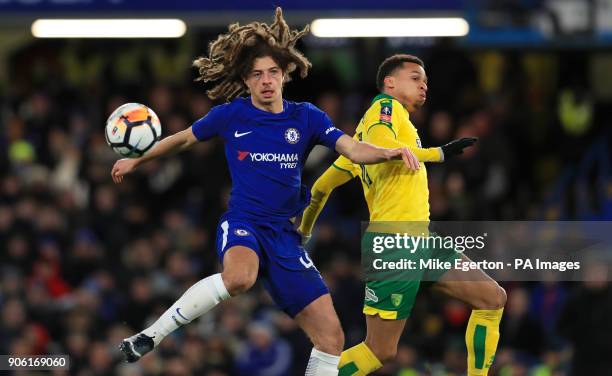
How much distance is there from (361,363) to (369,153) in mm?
1453

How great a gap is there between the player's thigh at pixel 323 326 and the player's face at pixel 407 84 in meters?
1.50

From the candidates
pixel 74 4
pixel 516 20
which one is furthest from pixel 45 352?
pixel 516 20

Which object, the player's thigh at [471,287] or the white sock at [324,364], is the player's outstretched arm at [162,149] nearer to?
the white sock at [324,364]

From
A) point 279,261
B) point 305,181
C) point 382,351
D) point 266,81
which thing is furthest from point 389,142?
point 305,181

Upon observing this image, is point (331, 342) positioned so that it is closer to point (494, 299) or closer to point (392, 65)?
point (494, 299)

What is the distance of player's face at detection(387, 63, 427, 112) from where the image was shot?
9.27 m

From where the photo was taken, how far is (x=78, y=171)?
17.8 m

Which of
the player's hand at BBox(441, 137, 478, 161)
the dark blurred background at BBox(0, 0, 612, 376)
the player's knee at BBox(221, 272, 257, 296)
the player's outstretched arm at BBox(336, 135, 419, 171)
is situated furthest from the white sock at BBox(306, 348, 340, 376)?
the dark blurred background at BBox(0, 0, 612, 376)

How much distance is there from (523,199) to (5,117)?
7287 mm

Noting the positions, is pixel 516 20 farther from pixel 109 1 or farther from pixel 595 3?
pixel 109 1

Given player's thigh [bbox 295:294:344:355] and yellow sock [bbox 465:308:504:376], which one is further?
yellow sock [bbox 465:308:504:376]

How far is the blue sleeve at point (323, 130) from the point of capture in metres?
8.99

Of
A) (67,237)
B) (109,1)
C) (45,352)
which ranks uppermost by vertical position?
(109,1)

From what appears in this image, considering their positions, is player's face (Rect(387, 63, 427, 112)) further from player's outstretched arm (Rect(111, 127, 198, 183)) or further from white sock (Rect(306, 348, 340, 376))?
white sock (Rect(306, 348, 340, 376))
